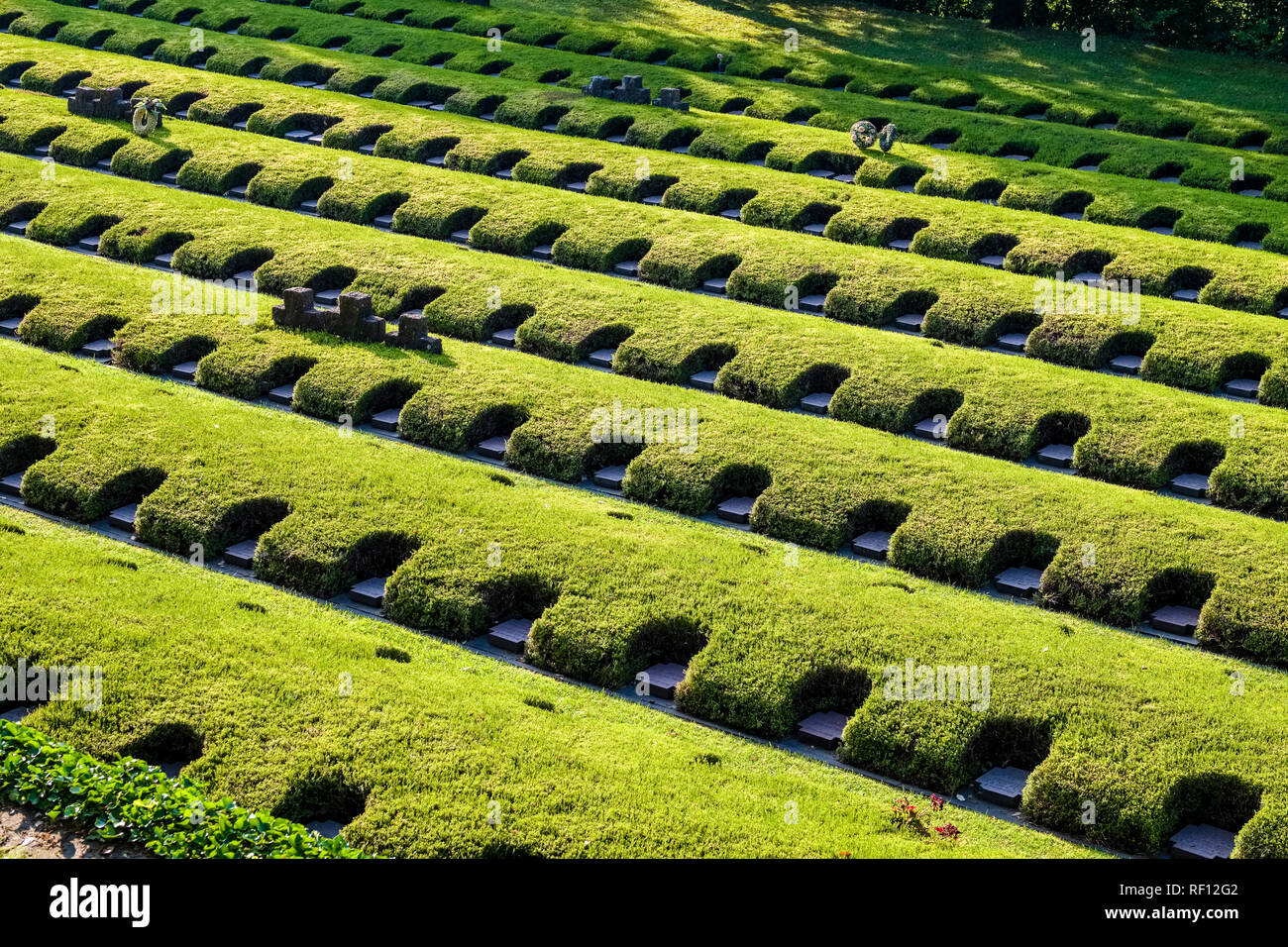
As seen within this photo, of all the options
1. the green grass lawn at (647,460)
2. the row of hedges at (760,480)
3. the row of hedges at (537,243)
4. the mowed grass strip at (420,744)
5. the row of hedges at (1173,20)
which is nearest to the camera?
the mowed grass strip at (420,744)

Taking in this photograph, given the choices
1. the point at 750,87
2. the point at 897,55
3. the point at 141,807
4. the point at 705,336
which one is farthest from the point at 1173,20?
the point at 141,807

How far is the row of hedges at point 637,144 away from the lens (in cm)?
3838

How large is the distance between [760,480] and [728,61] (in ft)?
111

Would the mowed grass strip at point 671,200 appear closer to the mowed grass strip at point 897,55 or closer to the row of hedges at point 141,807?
the mowed grass strip at point 897,55

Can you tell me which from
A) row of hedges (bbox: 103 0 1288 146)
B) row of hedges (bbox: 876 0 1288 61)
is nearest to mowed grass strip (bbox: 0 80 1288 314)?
row of hedges (bbox: 103 0 1288 146)

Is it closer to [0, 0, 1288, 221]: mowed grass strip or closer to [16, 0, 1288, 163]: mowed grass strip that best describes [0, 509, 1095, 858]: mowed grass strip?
[0, 0, 1288, 221]: mowed grass strip

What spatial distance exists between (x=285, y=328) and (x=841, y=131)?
2183 cm

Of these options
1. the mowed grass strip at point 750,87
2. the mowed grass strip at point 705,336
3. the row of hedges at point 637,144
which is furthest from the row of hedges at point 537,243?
the mowed grass strip at point 750,87

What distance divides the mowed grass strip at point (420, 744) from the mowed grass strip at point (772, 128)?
24.9 meters

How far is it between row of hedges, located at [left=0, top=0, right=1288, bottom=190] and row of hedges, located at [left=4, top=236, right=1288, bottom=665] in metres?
17.6

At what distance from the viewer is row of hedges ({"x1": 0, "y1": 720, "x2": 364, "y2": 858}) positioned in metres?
15.0

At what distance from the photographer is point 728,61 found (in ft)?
182

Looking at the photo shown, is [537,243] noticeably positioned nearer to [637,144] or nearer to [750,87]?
[637,144]
